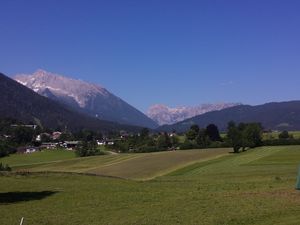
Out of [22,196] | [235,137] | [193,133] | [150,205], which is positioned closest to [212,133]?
[193,133]

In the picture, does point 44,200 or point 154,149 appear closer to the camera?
point 44,200

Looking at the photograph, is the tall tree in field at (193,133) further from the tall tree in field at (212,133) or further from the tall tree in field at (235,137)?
the tall tree in field at (235,137)

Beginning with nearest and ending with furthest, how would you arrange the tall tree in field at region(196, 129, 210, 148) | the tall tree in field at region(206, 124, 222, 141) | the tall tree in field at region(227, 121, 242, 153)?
the tall tree in field at region(227, 121, 242, 153) → the tall tree in field at region(196, 129, 210, 148) → the tall tree in field at region(206, 124, 222, 141)

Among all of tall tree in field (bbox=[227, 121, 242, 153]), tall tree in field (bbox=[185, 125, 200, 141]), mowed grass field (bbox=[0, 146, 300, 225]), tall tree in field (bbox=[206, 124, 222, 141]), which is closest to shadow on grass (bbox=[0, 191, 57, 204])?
mowed grass field (bbox=[0, 146, 300, 225])

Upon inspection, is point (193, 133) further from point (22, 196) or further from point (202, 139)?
point (22, 196)

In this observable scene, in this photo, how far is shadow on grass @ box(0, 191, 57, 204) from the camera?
38112mm

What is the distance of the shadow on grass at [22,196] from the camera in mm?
38112

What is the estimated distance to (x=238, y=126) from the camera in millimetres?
154500

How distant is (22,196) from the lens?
133ft

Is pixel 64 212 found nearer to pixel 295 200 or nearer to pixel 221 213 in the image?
pixel 221 213

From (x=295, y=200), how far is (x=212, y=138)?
508 feet

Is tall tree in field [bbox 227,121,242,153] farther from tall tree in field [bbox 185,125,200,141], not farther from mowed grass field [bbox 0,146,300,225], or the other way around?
mowed grass field [bbox 0,146,300,225]

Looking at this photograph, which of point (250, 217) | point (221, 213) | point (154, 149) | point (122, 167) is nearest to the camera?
point (250, 217)

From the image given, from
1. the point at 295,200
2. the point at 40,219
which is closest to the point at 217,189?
the point at 295,200
